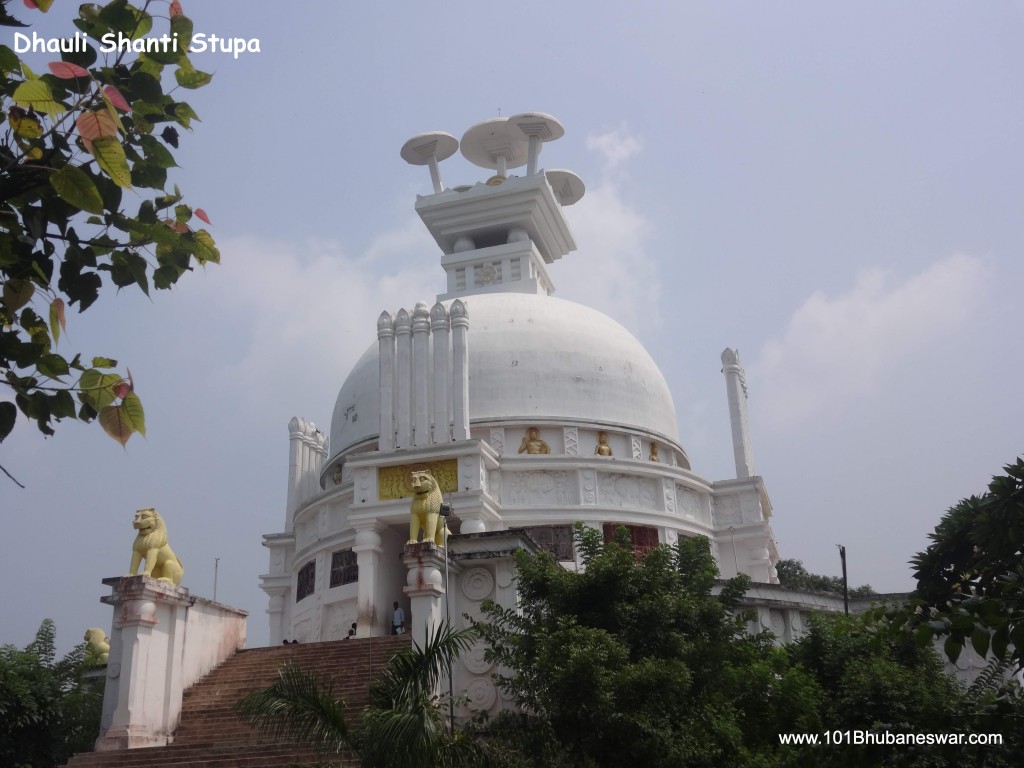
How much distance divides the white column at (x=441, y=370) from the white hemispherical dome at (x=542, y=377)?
2.19m

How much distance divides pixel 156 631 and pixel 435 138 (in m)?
26.5

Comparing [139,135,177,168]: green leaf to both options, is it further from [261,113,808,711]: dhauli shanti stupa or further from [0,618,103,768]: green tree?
[261,113,808,711]: dhauli shanti stupa

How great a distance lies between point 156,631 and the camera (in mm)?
17750

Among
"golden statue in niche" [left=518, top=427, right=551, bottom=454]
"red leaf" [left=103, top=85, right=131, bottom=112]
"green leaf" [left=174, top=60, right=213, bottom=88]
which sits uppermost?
"golden statue in niche" [left=518, top=427, right=551, bottom=454]

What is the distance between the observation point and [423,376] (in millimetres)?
28656

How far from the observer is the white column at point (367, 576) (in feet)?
84.1

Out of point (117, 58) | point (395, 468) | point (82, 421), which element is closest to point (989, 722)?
point (82, 421)

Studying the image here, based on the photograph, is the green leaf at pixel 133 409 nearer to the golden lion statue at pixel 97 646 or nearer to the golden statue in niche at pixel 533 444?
the golden lion statue at pixel 97 646

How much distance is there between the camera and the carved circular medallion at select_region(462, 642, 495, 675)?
637 inches

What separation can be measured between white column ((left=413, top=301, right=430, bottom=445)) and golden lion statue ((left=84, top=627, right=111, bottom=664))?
30.3 ft

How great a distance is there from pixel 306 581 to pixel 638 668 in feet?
61.4

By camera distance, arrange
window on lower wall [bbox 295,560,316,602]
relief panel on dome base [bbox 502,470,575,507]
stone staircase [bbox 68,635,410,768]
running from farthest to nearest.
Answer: window on lower wall [bbox 295,560,316,602], relief panel on dome base [bbox 502,470,575,507], stone staircase [bbox 68,635,410,768]

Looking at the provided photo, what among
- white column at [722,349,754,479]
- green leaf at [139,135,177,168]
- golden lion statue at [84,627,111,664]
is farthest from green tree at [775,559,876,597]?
green leaf at [139,135,177,168]

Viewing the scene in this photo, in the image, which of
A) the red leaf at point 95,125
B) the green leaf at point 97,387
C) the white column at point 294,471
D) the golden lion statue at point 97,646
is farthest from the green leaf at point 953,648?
the white column at point 294,471
